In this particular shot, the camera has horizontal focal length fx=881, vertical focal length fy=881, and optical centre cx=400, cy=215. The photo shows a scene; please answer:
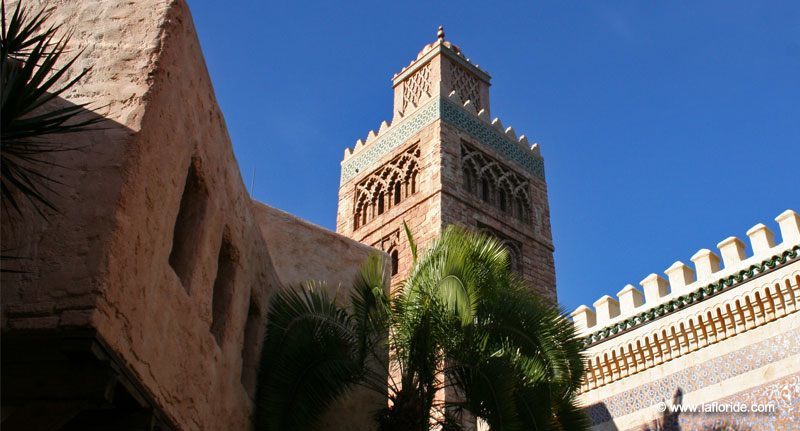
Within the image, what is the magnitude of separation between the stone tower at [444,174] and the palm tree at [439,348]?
28.0 ft

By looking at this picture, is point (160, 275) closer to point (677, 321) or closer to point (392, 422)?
point (392, 422)

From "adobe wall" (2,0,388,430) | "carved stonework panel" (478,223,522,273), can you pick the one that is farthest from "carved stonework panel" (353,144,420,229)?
"adobe wall" (2,0,388,430)

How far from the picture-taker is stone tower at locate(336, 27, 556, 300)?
17.3 meters

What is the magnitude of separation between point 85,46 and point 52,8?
0.43m

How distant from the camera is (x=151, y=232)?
5.10m

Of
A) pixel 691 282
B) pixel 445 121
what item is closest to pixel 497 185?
pixel 445 121

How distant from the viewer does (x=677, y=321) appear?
11508mm

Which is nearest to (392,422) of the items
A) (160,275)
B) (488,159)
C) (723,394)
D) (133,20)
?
(160,275)

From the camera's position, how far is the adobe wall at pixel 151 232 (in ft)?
15.1

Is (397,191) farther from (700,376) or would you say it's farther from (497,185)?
(700,376)

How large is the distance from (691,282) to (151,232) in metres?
8.50

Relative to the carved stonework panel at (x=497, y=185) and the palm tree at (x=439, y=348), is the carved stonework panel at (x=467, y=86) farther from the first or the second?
the palm tree at (x=439, y=348)

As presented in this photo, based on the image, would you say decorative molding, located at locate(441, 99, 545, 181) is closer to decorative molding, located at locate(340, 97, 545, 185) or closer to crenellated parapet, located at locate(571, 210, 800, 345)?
decorative molding, located at locate(340, 97, 545, 185)

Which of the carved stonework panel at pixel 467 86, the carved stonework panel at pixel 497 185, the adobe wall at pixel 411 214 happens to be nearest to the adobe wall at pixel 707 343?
the adobe wall at pixel 411 214
